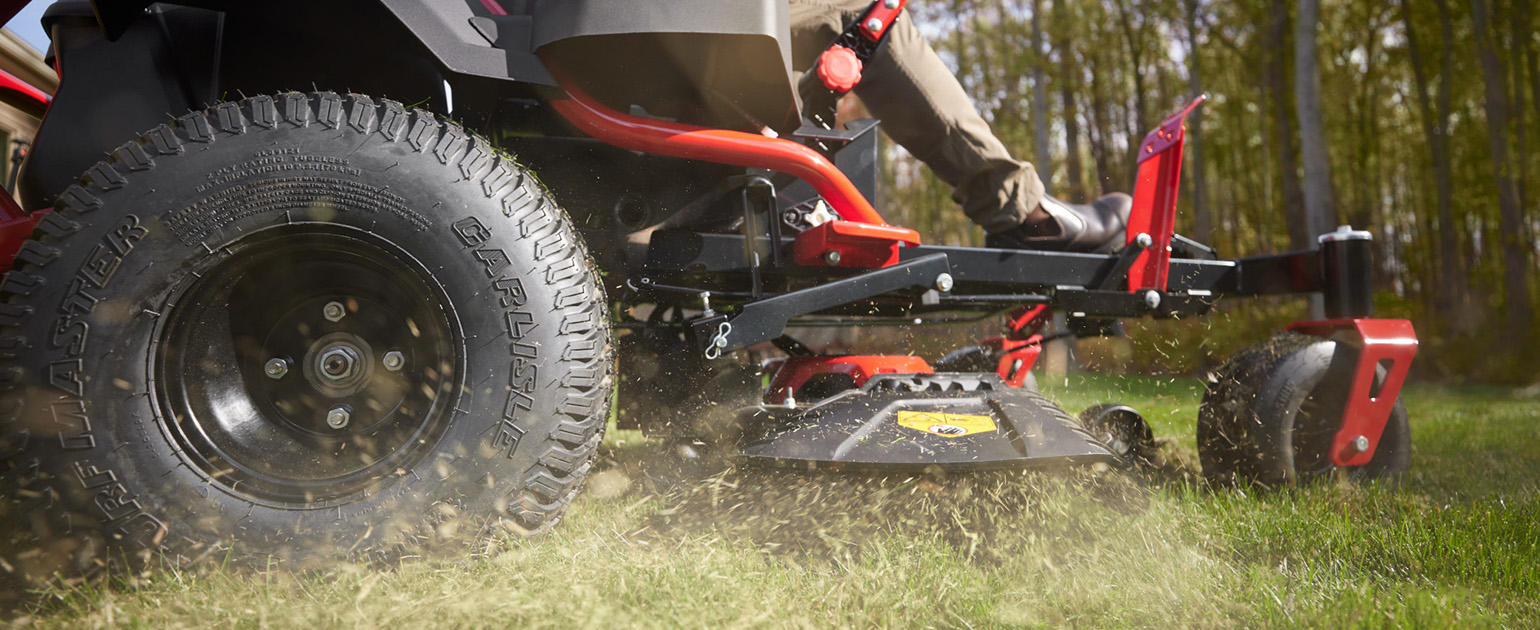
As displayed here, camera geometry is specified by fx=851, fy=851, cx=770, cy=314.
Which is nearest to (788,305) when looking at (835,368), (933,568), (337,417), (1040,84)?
(835,368)

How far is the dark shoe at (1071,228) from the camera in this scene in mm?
2693

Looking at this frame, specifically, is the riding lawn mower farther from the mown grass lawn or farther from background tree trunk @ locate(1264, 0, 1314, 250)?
background tree trunk @ locate(1264, 0, 1314, 250)

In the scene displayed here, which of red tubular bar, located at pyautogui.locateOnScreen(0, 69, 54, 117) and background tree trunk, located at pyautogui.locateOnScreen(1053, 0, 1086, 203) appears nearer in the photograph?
red tubular bar, located at pyautogui.locateOnScreen(0, 69, 54, 117)

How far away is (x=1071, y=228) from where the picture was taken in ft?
8.87

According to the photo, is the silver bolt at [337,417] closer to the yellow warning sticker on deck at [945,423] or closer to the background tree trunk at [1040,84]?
the yellow warning sticker on deck at [945,423]

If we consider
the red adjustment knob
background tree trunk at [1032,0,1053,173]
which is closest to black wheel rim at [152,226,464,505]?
the red adjustment knob

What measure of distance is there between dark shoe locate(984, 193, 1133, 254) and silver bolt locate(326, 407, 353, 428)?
6.22ft

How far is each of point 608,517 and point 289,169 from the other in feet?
3.41

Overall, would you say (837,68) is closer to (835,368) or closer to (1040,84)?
(835,368)

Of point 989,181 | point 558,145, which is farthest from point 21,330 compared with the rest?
point 989,181

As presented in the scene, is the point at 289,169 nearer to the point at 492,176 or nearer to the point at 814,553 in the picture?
the point at 492,176

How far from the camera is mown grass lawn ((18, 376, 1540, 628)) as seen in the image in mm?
1379

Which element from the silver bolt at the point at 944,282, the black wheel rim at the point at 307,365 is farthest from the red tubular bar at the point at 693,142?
the black wheel rim at the point at 307,365

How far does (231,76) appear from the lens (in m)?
1.95
